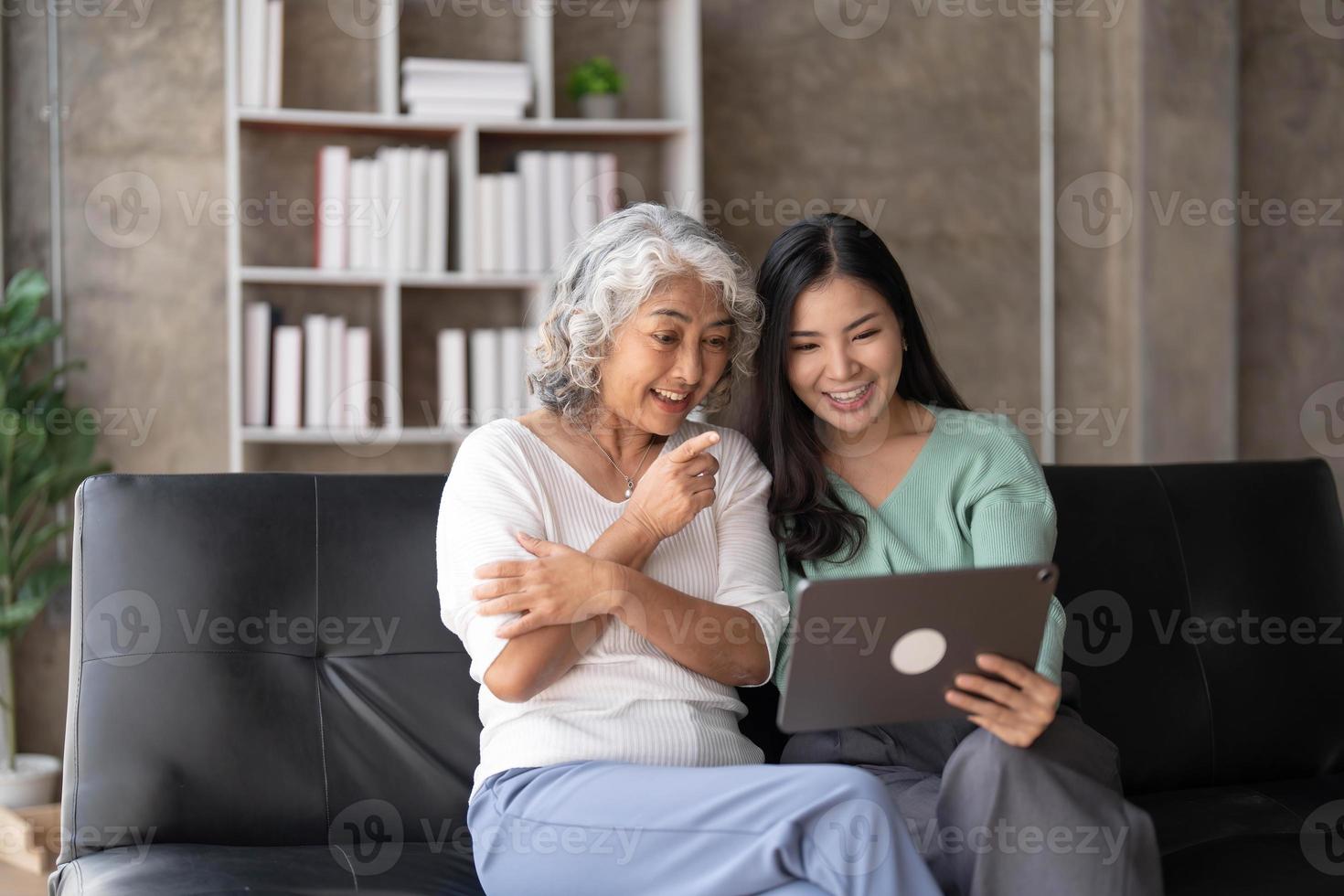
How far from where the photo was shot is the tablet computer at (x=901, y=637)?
4.80ft

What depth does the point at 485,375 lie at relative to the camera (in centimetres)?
365

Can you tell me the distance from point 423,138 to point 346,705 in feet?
7.02

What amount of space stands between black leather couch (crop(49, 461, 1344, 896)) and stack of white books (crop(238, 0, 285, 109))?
1730 mm

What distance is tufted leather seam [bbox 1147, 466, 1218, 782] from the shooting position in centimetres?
235

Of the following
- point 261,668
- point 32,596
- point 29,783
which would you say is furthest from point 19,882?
point 261,668

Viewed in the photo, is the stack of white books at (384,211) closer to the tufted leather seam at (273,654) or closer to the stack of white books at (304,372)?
the stack of white books at (304,372)

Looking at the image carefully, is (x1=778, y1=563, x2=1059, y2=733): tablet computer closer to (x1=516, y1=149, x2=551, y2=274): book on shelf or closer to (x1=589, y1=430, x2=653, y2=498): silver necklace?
(x1=589, y1=430, x2=653, y2=498): silver necklace

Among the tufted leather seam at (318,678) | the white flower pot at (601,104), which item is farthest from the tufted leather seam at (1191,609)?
the white flower pot at (601,104)

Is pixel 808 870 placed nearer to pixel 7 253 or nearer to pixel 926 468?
pixel 926 468

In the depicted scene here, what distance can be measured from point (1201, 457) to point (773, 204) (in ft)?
5.27

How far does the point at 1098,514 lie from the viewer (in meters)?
2.39

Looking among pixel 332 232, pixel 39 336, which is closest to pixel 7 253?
pixel 39 336

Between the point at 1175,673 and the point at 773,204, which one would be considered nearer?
the point at 1175,673

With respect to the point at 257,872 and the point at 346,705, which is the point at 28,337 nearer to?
the point at 346,705
